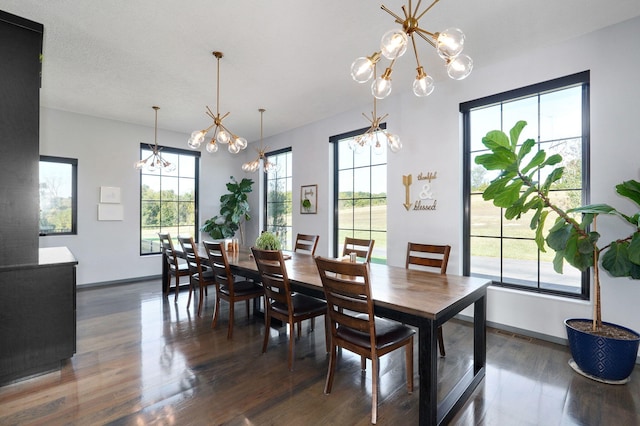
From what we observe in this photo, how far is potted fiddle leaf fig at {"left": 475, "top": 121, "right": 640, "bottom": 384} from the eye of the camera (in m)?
2.15

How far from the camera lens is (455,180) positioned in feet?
11.5

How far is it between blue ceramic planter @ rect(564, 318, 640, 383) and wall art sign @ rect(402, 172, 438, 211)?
74.6 inches

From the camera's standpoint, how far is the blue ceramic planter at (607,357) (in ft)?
7.01

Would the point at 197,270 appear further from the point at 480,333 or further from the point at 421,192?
the point at 480,333

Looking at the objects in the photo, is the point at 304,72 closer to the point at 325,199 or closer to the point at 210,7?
the point at 210,7

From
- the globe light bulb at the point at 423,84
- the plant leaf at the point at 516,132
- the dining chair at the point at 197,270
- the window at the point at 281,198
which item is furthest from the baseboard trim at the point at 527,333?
the window at the point at 281,198

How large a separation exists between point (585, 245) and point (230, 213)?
17.8ft

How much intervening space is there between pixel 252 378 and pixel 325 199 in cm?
327

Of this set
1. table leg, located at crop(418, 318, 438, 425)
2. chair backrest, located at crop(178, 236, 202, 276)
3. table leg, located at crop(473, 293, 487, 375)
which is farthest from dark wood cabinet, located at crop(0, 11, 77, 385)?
table leg, located at crop(473, 293, 487, 375)

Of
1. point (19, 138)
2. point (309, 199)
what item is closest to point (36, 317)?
point (19, 138)

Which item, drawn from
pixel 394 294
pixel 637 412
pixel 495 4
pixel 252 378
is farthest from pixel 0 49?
pixel 637 412

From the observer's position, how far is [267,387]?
2.13m

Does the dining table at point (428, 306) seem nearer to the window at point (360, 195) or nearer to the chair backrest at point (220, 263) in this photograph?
the chair backrest at point (220, 263)

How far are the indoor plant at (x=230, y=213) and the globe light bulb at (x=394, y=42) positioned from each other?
4854 millimetres
